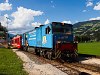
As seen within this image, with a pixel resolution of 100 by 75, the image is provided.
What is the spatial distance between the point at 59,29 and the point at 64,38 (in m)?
1.12

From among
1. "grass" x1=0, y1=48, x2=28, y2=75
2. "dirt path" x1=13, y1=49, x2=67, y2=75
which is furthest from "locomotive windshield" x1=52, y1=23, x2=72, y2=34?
"dirt path" x1=13, y1=49, x2=67, y2=75

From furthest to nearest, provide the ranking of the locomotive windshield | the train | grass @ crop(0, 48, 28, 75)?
the locomotive windshield
the train
grass @ crop(0, 48, 28, 75)

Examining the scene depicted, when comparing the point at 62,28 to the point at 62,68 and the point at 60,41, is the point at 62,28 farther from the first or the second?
the point at 62,68

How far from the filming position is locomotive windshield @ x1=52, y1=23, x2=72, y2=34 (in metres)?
23.4

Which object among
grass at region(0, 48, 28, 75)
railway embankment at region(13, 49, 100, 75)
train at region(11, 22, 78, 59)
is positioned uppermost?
train at region(11, 22, 78, 59)

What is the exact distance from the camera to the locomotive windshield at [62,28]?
922 inches

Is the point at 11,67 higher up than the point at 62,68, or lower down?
higher up

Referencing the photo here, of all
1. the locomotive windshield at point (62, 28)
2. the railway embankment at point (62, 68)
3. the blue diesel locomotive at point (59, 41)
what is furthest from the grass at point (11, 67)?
the locomotive windshield at point (62, 28)

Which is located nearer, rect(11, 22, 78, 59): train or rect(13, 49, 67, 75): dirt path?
rect(13, 49, 67, 75): dirt path

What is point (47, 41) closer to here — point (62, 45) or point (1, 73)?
point (62, 45)

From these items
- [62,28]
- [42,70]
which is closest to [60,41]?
[62,28]

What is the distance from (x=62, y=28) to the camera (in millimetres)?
23938

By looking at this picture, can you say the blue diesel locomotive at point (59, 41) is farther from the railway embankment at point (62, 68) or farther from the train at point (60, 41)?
the railway embankment at point (62, 68)

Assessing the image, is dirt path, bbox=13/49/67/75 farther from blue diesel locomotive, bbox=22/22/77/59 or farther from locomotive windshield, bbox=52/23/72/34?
locomotive windshield, bbox=52/23/72/34
